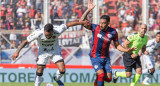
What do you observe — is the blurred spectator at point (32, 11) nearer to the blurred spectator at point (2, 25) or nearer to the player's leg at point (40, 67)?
the blurred spectator at point (2, 25)

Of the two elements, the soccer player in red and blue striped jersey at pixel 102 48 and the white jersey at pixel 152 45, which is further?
the white jersey at pixel 152 45

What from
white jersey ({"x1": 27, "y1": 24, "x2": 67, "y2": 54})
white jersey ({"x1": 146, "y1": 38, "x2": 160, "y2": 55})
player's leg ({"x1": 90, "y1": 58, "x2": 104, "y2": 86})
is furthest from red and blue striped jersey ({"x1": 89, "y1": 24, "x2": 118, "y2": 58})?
white jersey ({"x1": 146, "y1": 38, "x2": 160, "y2": 55})

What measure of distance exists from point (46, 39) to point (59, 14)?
7.66m

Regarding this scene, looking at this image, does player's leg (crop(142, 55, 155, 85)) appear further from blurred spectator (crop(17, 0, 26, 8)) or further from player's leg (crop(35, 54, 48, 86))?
blurred spectator (crop(17, 0, 26, 8))

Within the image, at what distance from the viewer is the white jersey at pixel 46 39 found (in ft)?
31.9

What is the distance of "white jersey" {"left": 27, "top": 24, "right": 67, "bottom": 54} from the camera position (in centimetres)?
971

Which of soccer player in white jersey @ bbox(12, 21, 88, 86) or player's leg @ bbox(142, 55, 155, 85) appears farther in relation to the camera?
player's leg @ bbox(142, 55, 155, 85)

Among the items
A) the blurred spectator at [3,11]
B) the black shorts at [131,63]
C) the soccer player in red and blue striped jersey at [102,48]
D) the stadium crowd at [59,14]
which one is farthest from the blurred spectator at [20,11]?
the soccer player in red and blue striped jersey at [102,48]

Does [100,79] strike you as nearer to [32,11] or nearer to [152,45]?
[152,45]

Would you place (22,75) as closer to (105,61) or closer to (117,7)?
(117,7)

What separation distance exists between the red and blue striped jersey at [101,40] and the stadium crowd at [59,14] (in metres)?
7.99

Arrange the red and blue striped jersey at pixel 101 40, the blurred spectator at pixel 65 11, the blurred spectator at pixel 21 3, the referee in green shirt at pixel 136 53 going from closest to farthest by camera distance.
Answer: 1. the red and blue striped jersey at pixel 101 40
2. the referee in green shirt at pixel 136 53
3. the blurred spectator at pixel 21 3
4. the blurred spectator at pixel 65 11

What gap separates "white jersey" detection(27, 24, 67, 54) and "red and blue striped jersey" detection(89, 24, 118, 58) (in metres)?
0.91

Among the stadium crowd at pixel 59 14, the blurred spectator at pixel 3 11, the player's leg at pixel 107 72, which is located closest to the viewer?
the player's leg at pixel 107 72
